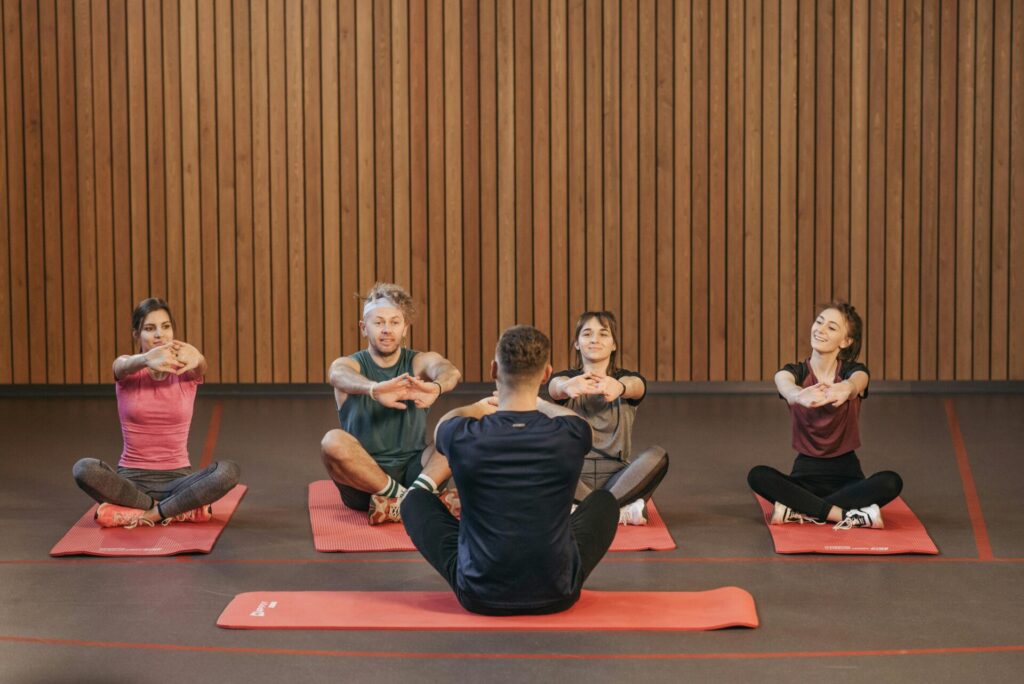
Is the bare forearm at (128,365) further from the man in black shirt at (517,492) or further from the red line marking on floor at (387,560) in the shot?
the man in black shirt at (517,492)

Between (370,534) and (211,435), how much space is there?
2675 millimetres

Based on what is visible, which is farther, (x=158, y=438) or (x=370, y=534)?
(x=158, y=438)

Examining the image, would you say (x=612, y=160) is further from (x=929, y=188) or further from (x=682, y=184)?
(x=929, y=188)

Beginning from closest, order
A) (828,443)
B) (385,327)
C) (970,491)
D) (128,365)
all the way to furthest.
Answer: (128,365), (828,443), (385,327), (970,491)

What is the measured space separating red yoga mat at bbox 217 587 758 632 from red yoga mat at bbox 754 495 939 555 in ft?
2.42

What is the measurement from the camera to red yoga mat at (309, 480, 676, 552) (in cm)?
488

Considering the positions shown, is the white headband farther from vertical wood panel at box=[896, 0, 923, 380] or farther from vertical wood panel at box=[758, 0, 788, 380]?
vertical wood panel at box=[896, 0, 923, 380]

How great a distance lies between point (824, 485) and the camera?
534 centimetres

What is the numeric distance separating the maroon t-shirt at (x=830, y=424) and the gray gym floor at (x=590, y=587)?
38cm

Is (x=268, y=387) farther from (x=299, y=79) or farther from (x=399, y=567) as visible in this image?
(x=399, y=567)

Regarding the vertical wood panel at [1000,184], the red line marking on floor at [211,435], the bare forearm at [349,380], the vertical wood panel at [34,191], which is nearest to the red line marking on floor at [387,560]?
the bare forearm at [349,380]

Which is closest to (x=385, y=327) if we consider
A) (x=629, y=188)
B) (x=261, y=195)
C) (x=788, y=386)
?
(x=788, y=386)

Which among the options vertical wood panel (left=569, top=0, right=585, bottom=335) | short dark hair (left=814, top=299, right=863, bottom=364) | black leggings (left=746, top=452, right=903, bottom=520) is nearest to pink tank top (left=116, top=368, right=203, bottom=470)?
black leggings (left=746, top=452, right=903, bottom=520)

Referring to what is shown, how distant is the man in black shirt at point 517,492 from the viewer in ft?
12.5
